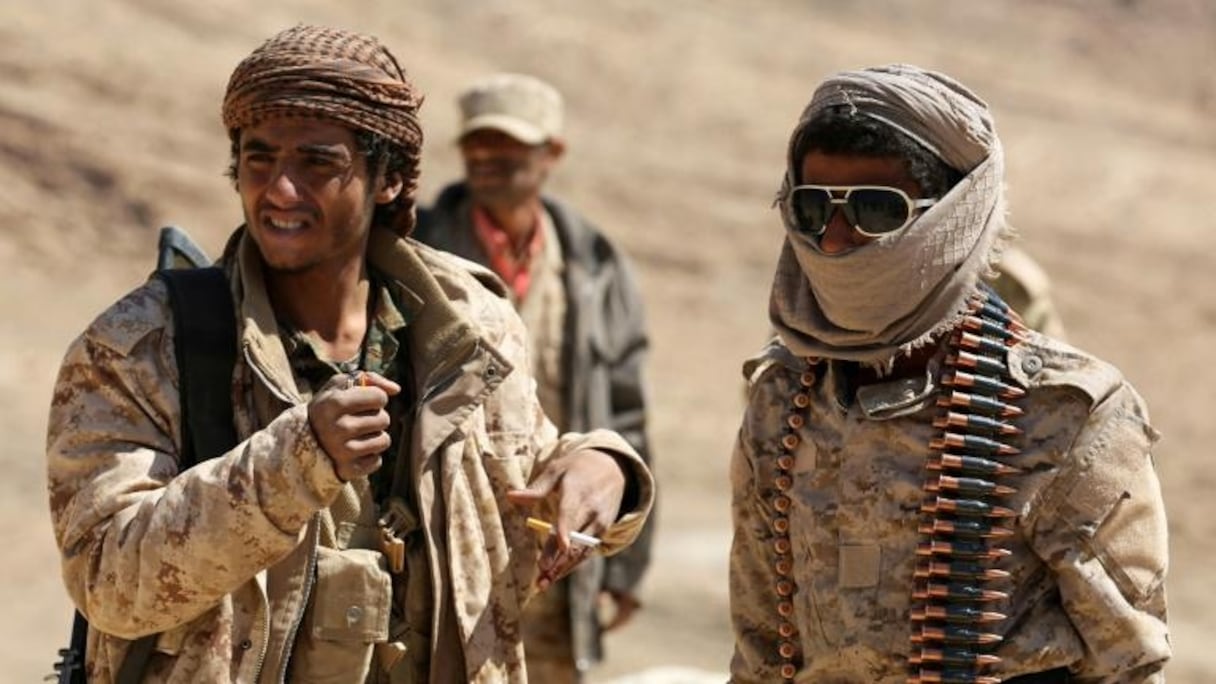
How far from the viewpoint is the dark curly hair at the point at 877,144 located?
4.42 metres

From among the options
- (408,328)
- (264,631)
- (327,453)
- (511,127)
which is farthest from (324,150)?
(511,127)

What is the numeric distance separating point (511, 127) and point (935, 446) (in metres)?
4.94

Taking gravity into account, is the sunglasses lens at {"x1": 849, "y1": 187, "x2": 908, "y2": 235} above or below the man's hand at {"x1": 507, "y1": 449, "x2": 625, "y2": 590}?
above

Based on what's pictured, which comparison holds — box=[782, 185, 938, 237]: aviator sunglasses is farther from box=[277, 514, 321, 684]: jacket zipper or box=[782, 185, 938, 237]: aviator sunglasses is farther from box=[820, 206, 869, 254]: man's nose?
box=[277, 514, 321, 684]: jacket zipper

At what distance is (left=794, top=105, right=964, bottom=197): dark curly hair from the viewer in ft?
14.5

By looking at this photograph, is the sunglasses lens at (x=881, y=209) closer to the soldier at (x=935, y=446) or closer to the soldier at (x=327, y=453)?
the soldier at (x=935, y=446)

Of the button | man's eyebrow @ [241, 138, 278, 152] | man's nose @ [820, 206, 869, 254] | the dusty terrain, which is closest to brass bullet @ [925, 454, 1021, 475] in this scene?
the button

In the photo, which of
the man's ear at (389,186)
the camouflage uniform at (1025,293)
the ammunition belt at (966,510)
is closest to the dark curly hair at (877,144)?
the ammunition belt at (966,510)

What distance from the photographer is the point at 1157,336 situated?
21.9m

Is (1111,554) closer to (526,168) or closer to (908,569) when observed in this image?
(908,569)

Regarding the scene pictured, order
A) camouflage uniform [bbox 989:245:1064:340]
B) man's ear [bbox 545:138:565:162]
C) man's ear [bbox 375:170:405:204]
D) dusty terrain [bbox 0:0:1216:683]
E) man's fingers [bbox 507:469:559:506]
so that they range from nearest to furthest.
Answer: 1. man's fingers [bbox 507:469:559:506]
2. man's ear [bbox 375:170:405:204]
3. camouflage uniform [bbox 989:245:1064:340]
4. man's ear [bbox 545:138:565:162]
5. dusty terrain [bbox 0:0:1216:683]

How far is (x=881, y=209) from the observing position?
14.4 feet

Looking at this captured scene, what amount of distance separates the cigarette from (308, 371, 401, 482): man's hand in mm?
471

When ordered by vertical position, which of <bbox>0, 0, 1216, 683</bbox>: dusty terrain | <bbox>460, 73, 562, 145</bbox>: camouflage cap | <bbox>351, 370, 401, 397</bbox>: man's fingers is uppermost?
<bbox>0, 0, 1216, 683</bbox>: dusty terrain
